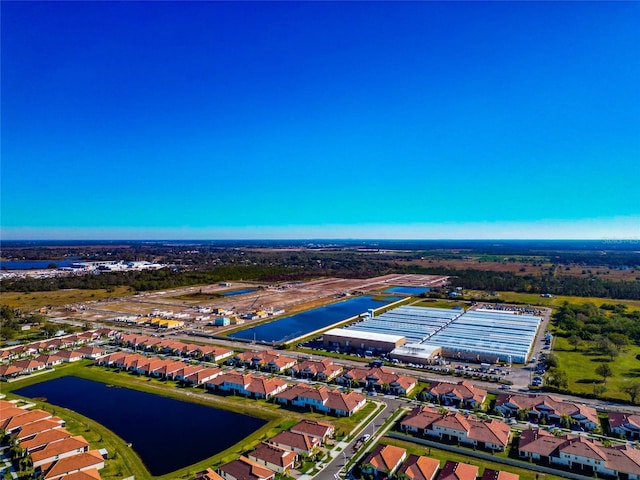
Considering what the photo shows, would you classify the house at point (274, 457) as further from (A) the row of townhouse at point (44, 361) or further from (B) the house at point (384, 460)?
(A) the row of townhouse at point (44, 361)

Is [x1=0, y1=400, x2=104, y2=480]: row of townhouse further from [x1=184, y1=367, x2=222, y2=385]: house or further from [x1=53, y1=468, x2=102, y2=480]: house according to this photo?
[x1=184, y1=367, x2=222, y2=385]: house

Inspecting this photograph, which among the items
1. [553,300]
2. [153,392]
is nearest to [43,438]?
[153,392]

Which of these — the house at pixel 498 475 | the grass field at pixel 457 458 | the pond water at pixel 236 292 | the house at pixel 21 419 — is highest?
the house at pixel 21 419

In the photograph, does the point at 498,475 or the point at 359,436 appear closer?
the point at 498,475

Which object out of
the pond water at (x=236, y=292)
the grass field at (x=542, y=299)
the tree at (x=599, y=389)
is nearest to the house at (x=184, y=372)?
the tree at (x=599, y=389)

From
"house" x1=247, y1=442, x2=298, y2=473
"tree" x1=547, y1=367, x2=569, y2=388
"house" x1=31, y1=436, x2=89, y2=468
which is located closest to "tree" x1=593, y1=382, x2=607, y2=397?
"tree" x1=547, y1=367, x2=569, y2=388

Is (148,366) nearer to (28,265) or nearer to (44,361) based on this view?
(44,361)

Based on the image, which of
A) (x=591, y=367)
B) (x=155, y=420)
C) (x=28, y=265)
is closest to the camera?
(x=155, y=420)
